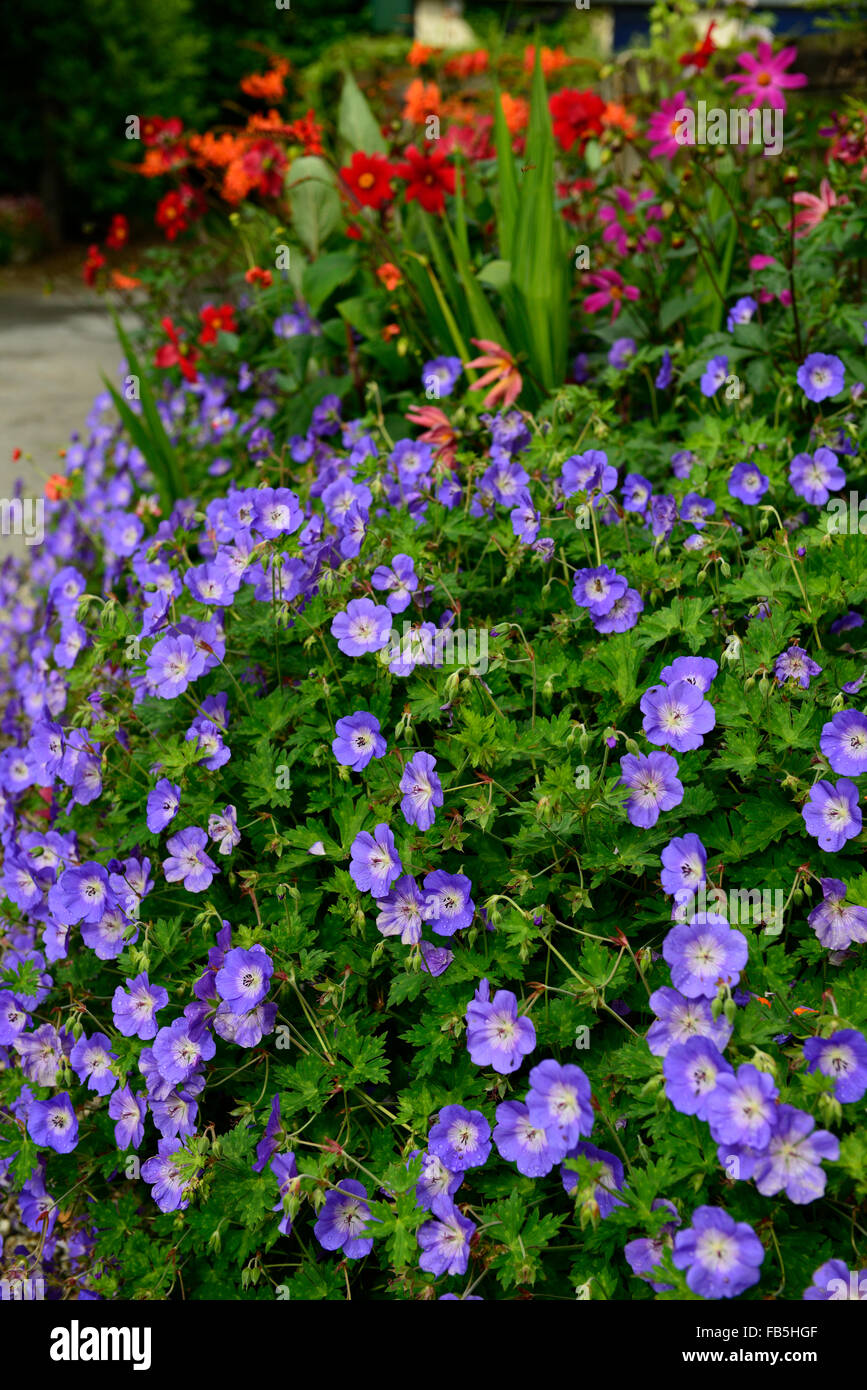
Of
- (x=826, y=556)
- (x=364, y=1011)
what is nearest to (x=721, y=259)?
(x=826, y=556)

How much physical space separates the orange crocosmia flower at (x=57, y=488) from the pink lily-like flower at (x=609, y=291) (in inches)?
73.8

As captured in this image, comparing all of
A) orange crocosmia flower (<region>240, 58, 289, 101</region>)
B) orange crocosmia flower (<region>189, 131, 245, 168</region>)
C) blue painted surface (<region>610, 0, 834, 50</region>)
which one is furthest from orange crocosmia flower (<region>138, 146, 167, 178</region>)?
blue painted surface (<region>610, 0, 834, 50</region>)

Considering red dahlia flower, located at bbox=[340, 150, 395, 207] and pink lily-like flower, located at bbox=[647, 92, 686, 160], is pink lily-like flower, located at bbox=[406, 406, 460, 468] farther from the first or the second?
pink lily-like flower, located at bbox=[647, 92, 686, 160]

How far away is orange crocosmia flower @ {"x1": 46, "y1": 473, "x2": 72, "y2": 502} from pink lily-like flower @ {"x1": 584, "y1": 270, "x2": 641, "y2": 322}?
1874 millimetres

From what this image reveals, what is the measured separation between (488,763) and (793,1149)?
0.68m

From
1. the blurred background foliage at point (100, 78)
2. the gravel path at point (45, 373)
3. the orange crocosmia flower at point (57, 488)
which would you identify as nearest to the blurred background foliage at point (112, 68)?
the blurred background foliage at point (100, 78)

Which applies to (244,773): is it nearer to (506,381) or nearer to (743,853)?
(743,853)

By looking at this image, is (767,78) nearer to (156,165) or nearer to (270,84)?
(270,84)

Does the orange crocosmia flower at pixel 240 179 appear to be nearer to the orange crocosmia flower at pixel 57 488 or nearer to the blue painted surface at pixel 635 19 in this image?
the orange crocosmia flower at pixel 57 488

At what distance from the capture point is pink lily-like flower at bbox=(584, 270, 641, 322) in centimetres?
291

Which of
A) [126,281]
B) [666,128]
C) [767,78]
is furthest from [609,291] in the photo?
[126,281]

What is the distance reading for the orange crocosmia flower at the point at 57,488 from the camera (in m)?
3.71

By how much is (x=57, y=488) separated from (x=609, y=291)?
1.94m

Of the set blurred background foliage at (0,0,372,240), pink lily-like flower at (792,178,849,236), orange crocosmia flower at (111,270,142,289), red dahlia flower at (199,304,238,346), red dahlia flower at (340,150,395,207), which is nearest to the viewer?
pink lily-like flower at (792,178,849,236)
